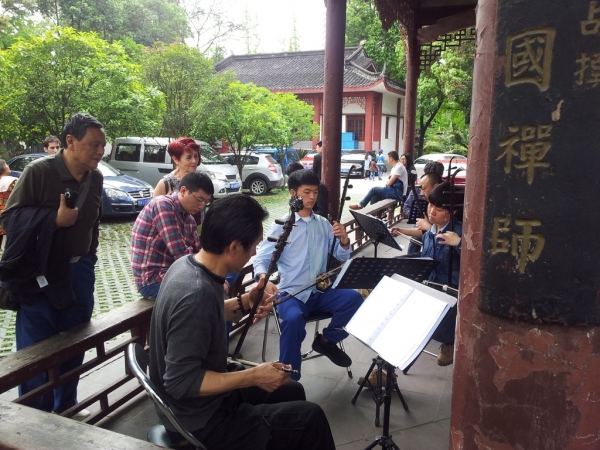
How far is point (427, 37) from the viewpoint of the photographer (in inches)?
333

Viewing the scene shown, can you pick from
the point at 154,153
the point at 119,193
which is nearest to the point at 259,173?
the point at 154,153

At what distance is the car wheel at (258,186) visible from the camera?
588 inches

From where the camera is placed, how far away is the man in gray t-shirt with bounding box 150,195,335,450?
1.69 meters

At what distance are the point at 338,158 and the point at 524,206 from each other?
461cm

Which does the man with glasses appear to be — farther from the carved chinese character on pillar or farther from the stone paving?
the carved chinese character on pillar

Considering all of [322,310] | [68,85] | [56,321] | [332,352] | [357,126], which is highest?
[357,126]

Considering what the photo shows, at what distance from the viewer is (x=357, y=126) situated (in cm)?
2548

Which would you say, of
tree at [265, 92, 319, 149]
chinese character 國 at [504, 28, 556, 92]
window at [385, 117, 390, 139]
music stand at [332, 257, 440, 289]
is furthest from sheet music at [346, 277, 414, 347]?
window at [385, 117, 390, 139]

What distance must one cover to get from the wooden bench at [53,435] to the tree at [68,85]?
9.52m

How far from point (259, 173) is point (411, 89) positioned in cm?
610

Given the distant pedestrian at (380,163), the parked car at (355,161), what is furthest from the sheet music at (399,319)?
the distant pedestrian at (380,163)

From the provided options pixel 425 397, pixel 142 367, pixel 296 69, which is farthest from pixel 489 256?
pixel 296 69

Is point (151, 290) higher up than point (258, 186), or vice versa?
point (151, 290)

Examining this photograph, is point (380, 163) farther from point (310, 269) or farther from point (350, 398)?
point (350, 398)
